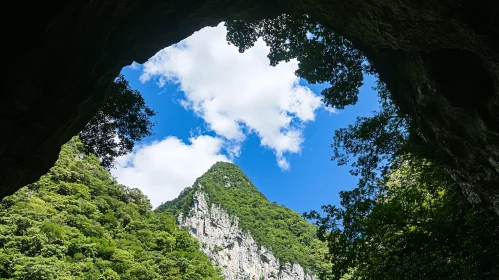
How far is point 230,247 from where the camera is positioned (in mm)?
100250

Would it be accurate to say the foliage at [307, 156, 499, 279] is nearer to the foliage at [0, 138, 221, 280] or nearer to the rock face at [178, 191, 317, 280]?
the foliage at [0, 138, 221, 280]

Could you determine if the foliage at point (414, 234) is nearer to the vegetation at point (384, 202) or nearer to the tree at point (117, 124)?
the vegetation at point (384, 202)

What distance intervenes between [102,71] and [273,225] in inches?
4143

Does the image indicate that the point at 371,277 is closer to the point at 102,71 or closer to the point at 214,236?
the point at 102,71

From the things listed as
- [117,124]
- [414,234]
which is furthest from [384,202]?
[117,124]

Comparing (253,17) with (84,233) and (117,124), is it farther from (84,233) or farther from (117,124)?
(84,233)

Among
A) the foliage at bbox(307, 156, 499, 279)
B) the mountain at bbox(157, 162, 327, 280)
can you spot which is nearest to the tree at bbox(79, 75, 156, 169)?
the foliage at bbox(307, 156, 499, 279)

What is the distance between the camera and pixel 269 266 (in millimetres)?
96625

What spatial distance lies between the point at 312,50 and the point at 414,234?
701 centimetres

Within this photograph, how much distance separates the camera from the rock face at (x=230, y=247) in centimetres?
9406

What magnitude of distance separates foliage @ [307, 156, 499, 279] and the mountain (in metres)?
83.7

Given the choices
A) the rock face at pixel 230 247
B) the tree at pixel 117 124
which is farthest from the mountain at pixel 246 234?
the tree at pixel 117 124

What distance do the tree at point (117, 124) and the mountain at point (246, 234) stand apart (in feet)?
273

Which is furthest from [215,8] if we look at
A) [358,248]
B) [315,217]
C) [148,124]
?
[358,248]
